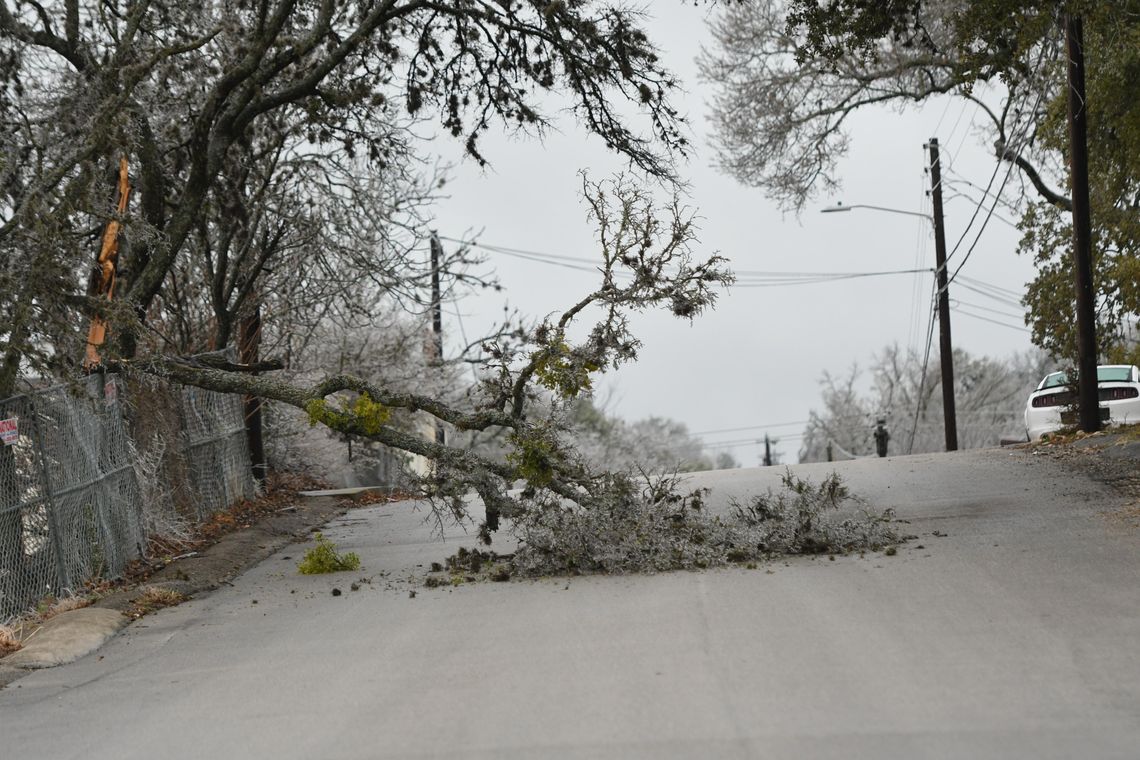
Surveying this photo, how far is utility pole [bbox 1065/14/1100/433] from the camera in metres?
20.3

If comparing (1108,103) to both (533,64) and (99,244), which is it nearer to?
(533,64)

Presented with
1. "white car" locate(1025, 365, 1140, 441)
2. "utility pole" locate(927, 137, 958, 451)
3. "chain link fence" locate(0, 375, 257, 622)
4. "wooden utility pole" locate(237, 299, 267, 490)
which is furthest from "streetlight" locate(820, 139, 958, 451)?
"chain link fence" locate(0, 375, 257, 622)

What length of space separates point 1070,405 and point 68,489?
17761 mm

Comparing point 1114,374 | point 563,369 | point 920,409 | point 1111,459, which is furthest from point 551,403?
point 920,409

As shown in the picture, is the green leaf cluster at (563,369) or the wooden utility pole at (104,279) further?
the wooden utility pole at (104,279)

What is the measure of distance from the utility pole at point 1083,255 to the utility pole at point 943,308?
1052cm

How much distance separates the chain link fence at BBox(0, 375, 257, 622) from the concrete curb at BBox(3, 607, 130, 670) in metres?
0.61

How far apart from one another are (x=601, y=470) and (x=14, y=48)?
8.61 metres

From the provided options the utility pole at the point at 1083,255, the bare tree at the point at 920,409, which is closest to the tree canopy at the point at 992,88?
the utility pole at the point at 1083,255

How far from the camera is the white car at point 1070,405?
22.7 m

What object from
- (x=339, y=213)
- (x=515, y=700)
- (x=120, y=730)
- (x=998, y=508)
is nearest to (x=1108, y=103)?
(x=998, y=508)

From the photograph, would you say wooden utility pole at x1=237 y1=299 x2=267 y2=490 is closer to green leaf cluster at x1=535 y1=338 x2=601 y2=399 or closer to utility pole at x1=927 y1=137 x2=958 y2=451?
green leaf cluster at x1=535 y1=338 x2=601 y2=399

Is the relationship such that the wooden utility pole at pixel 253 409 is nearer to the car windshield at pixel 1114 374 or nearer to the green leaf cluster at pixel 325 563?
the green leaf cluster at pixel 325 563

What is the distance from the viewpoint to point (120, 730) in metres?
7.11
